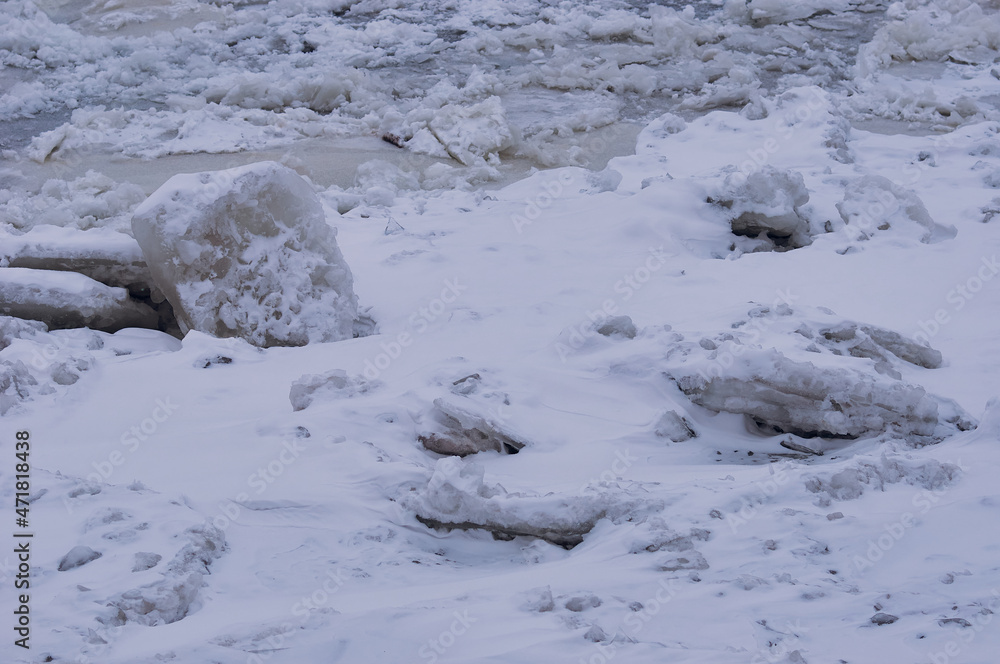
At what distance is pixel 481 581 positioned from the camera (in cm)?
244

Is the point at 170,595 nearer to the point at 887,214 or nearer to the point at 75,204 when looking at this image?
the point at 75,204

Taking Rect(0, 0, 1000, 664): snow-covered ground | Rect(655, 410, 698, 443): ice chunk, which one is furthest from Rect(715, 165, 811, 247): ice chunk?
Rect(655, 410, 698, 443): ice chunk

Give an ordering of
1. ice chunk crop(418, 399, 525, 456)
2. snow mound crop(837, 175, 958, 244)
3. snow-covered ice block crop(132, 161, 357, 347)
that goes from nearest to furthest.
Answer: ice chunk crop(418, 399, 525, 456) < snow-covered ice block crop(132, 161, 357, 347) < snow mound crop(837, 175, 958, 244)

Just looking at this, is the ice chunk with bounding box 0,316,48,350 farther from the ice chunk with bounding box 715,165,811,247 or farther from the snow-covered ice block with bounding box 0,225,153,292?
the ice chunk with bounding box 715,165,811,247

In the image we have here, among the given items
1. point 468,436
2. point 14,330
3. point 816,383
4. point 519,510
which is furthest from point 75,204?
point 816,383

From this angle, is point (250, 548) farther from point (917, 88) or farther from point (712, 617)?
point (917, 88)

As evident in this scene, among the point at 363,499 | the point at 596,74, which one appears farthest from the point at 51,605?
the point at 596,74

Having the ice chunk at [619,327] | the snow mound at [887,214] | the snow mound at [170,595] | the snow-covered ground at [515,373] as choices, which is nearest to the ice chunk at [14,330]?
the snow-covered ground at [515,373]

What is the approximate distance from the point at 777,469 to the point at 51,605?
2.23 metres

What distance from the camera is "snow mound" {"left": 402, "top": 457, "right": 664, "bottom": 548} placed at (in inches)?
107

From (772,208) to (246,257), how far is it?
119 inches

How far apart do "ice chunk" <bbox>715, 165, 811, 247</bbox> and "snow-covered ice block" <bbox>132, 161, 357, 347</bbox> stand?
8.12 ft

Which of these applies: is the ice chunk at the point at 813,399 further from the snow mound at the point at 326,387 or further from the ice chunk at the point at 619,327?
the snow mound at the point at 326,387

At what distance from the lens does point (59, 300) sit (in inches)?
164
